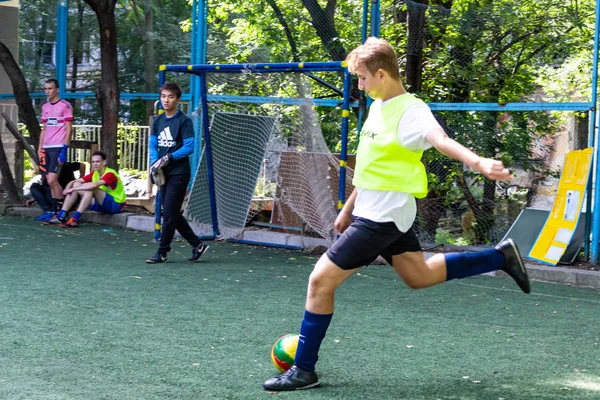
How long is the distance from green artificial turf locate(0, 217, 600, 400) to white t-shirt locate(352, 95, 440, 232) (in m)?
0.86

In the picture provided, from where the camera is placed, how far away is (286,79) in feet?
35.7

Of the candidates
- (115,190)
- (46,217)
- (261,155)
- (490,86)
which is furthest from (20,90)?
(490,86)

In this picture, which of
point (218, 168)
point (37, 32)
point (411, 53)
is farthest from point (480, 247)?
point (37, 32)

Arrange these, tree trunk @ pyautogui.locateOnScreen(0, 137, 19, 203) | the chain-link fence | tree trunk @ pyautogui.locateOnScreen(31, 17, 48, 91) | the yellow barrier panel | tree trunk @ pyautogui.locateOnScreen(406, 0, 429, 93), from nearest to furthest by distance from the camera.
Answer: the yellow barrier panel, the chain-link fence, tree trunk @ pyautogui.locateOnScreen(406, 0, 429, 93), tree trunk @ pyautogui.locateOnScreen(0, 137, 19, 203), tree trunk @ pyautogui.locateOnScreen(31, 17, 48, 91)

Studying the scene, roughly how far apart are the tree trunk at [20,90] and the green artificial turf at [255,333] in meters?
5.76

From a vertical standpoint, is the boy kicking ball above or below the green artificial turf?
above

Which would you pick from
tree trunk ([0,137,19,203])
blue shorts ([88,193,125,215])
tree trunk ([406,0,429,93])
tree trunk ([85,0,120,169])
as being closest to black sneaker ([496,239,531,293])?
tree trunk ([406,0,429,93])

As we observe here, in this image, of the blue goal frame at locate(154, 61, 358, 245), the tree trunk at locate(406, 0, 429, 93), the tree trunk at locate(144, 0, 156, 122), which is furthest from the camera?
the tree trunk at locate(144, 0, 156, 122)

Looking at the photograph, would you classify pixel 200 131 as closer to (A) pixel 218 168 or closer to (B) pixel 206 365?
(A) pixel 218 168

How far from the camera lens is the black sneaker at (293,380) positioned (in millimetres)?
4379

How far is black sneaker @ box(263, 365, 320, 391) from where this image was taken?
438 cm

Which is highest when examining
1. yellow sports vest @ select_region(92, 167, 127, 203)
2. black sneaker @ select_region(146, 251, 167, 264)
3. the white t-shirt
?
the white t-shirt

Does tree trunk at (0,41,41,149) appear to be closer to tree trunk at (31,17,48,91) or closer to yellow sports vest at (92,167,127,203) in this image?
yellow sports vest at (92,167,127,203)

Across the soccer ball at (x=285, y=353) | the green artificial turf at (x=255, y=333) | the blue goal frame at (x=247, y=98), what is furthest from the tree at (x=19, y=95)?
the soccer ball at (x=285, y=353)
